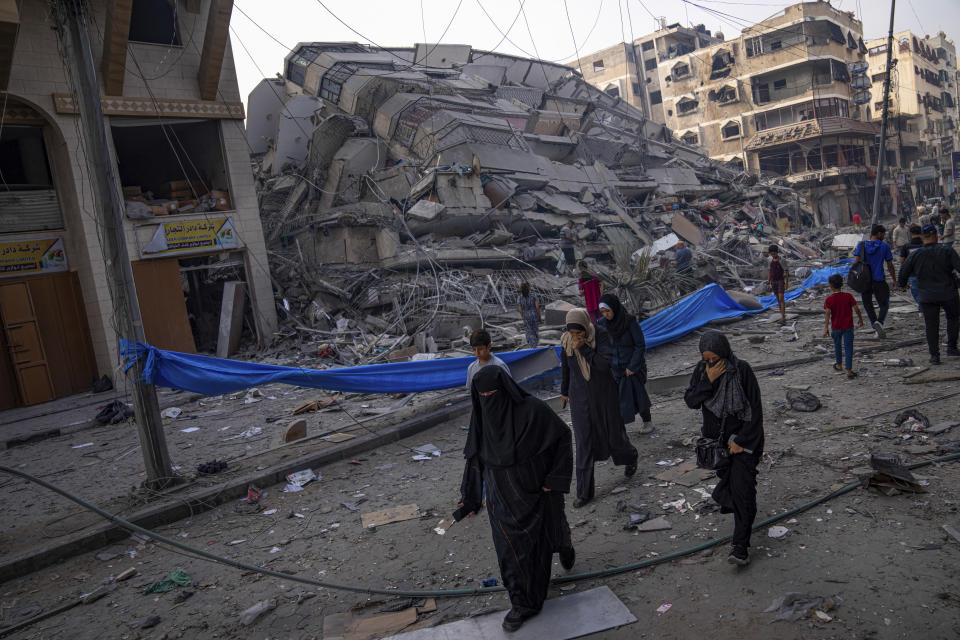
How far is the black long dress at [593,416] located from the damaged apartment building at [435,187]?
307 inches

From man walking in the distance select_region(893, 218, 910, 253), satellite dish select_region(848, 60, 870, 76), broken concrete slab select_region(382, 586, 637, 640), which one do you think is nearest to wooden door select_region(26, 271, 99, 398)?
broken concrete slab select_region(382, 586, 637, 640)

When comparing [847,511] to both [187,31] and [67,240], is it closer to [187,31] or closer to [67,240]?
[67,240]

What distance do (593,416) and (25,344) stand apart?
456 inches

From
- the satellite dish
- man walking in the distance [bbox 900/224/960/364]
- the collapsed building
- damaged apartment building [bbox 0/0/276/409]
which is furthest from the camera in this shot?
the satellite dish

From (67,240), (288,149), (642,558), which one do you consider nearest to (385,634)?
(642,558)

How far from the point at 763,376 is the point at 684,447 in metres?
2.66

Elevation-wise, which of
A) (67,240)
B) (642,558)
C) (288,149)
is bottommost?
(642,558)

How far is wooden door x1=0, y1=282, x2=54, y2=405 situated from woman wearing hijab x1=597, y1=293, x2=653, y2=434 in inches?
440

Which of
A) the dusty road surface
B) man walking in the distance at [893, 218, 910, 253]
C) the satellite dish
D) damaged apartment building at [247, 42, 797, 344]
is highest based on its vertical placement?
the satellite dish

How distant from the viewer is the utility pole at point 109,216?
5473 millimetres

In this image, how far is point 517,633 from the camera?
10.4 ft

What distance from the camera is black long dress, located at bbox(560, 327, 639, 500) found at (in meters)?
4.66

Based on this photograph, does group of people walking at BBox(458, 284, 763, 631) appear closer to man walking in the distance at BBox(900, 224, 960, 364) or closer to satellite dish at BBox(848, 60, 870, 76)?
man walking in the distance at BBox(900, 224, 960, 364)

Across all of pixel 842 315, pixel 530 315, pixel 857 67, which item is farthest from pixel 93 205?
pixel 857 67
